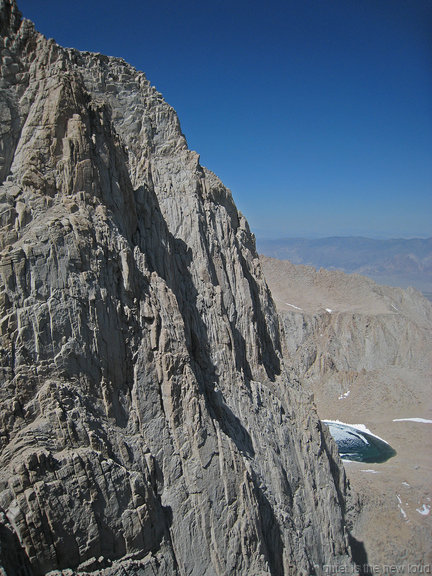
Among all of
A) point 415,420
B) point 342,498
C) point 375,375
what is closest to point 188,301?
point 342,498

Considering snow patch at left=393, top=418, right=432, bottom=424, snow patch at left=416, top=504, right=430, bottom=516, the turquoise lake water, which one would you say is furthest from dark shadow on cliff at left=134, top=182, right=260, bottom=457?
snow patch at left=393, top=418, right=432, bottom=424

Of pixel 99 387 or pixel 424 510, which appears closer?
pixel 99 387

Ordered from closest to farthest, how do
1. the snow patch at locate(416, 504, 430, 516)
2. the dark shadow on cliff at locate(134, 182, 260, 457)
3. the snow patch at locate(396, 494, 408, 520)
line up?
the dark shadow on cliff at locate(134, 182, 260, 457)
the snow patch at locate(396, 494, 408, 520)
the snow patch at locate(416, 504, 430, 516)

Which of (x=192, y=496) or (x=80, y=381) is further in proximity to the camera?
(x=192, y=496)

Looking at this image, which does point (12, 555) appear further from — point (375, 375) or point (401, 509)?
point (375, 375)

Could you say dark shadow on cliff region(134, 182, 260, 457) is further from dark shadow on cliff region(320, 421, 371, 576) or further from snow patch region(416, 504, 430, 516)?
snow patch region(416, 504, 430, 516)

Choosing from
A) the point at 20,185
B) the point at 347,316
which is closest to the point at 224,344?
the point at 20,185

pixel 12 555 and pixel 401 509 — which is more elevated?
pixel 12 555

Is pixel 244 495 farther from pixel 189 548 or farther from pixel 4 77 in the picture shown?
pixel 4 77
